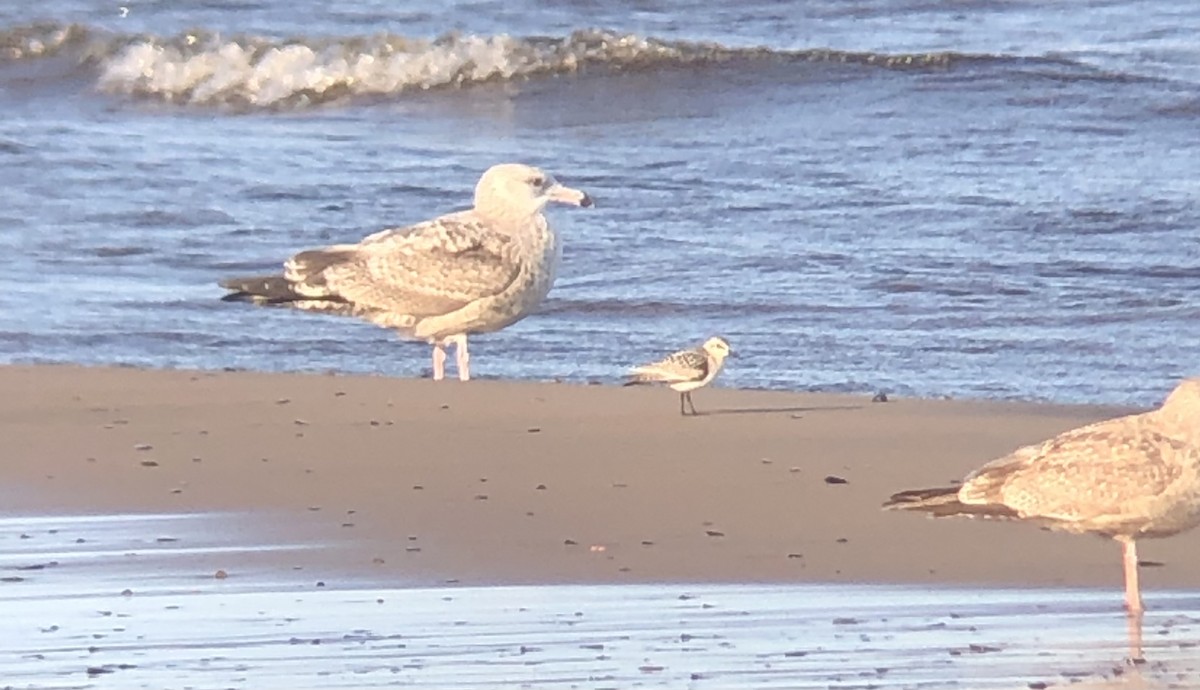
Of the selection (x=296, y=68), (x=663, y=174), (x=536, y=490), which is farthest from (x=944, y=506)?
(x=296, y=68)

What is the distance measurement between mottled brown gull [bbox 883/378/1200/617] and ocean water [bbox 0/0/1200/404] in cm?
331

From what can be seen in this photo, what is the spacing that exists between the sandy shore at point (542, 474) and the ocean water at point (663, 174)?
1.47m

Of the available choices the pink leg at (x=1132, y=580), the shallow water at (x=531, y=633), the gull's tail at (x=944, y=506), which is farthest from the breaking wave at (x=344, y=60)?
the shallow water at (x=531, y=633)

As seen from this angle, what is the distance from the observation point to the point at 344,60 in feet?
65.1

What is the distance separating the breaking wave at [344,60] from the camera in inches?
752

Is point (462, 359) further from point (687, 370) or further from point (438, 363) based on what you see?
point (687, 370)

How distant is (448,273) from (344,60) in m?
9.80

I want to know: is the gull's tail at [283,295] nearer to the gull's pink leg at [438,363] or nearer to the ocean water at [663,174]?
the gull's pink leg at [438,363]

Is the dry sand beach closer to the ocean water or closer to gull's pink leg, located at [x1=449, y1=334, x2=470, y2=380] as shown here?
gull's pink leg, located at [x1=449, y1=334, x2=470, y2=380]

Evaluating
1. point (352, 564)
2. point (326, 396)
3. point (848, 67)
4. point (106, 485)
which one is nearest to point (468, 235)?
point (326, 396)

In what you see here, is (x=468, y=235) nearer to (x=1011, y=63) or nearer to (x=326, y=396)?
(x=326, y=396)

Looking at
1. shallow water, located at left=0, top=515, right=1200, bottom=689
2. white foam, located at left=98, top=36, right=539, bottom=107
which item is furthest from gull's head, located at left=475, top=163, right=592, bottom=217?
white foam, located at left=98, top=36, right=539, bottom=107

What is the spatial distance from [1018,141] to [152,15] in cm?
826

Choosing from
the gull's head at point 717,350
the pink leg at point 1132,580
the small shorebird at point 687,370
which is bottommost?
the pink leg at point 1132,580
